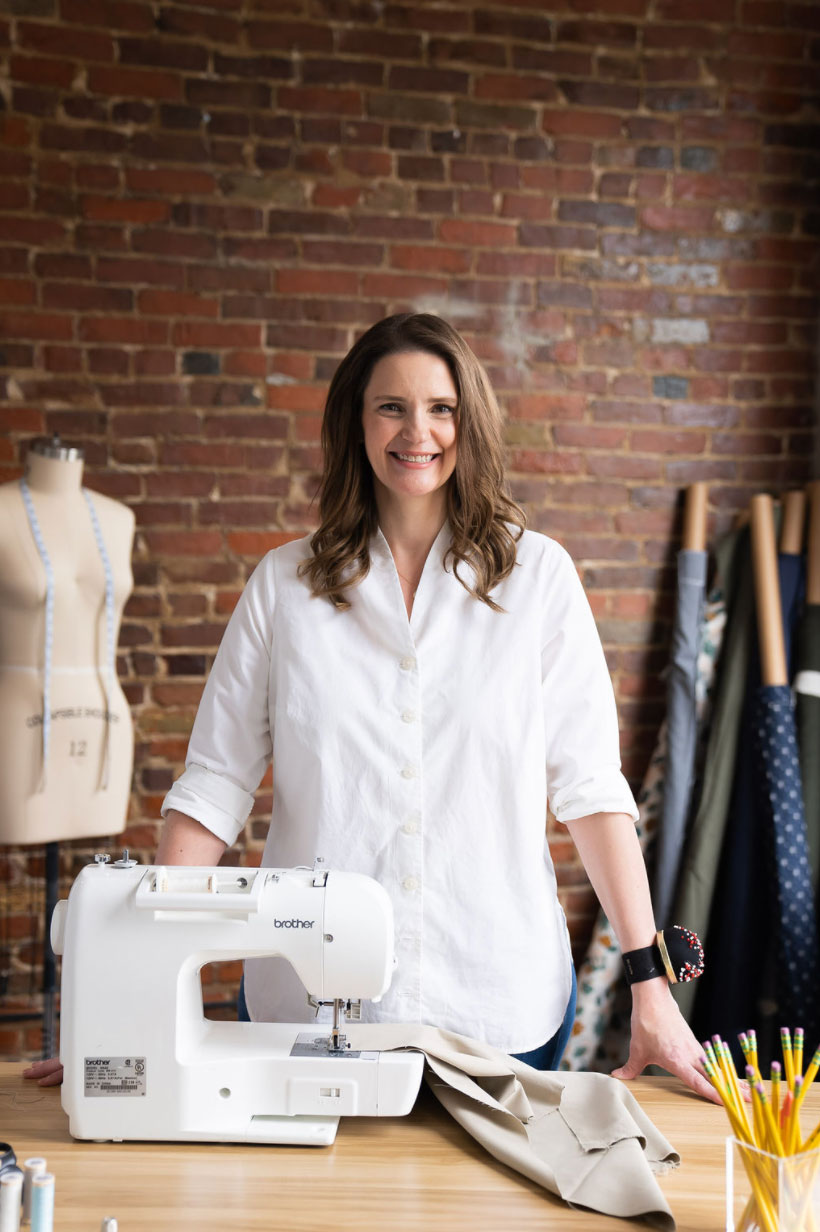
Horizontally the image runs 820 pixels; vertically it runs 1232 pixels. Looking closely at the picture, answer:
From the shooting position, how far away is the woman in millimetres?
1737

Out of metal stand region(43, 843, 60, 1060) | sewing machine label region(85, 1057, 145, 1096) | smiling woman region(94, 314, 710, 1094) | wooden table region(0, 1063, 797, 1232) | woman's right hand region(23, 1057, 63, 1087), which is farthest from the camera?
metal stand region(43, 843, 60, 1060)

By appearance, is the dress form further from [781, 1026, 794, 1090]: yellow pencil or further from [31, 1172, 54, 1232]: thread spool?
[781, 1026, 794, 1090]: yellow pencil

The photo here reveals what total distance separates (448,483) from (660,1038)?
0.92m

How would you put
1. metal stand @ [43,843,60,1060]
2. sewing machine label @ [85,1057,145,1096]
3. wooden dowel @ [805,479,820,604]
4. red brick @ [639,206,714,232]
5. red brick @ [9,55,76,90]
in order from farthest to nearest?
red brick @ [639,206,714,232]
wooden dowel @ [805,479,820,604]
red brick @ [9,55,76,90]
metal stand @ [43,843,60,1060]
sewing machine label @ [85,1057,145,1096]

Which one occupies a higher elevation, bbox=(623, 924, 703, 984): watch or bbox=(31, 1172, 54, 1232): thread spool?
bbox=(623, 924, 703, 984): watch

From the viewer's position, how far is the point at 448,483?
6.19ft

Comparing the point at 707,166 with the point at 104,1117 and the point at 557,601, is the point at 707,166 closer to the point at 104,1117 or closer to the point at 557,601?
the point at 557,601

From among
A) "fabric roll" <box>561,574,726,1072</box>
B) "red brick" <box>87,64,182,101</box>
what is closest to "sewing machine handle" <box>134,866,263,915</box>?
"fabric roll" <box>561,574,726,1072</box>

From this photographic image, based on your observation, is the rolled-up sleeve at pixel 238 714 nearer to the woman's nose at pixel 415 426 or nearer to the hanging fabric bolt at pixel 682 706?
the woman's nose at pixel 415 426

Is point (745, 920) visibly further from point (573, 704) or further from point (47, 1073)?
point (47, 1073)

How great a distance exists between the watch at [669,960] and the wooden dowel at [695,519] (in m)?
1.97

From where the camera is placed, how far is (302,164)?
129 inches

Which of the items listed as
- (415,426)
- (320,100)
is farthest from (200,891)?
(320,100)

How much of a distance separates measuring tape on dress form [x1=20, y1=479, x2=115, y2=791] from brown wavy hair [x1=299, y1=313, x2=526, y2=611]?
1.19 m
